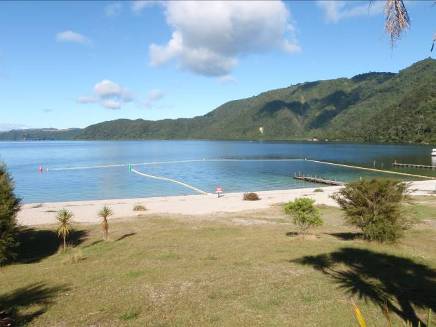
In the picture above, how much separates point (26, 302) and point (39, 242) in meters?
13.9

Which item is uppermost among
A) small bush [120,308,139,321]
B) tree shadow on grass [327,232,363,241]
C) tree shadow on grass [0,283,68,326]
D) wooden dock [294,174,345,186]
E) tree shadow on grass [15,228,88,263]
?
small bush [120,308,139,321]

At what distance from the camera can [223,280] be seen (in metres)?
14.0

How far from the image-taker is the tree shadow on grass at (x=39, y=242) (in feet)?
72.5

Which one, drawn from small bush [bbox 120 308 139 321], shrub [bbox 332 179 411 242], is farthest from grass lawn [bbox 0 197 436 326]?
shrub [bbox 332 179 411 242]

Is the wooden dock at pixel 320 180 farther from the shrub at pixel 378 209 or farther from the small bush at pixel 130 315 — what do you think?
the small bush at pixel 130 315

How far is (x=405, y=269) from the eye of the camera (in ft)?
48.8

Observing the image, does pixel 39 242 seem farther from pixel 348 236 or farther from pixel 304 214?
pixel 348 236

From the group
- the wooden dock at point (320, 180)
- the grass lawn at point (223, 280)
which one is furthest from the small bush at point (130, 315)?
the wooden dock at point (320, 180)

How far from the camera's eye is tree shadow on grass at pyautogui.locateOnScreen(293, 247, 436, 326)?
10.9 meters

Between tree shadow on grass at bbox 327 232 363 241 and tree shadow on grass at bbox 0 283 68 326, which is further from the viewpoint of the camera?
tree shadow on grass at bbox 327 232 363 241

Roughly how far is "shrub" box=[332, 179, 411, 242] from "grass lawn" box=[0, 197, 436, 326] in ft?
2.70

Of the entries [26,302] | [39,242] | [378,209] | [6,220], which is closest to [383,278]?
[378,209]

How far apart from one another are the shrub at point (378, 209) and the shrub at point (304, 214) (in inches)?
83.0

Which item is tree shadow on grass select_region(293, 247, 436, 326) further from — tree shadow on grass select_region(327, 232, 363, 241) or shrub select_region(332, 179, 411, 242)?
tree shadow on grass select_region(327, 232, 363, 241)
